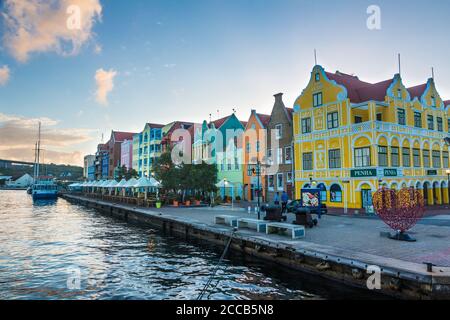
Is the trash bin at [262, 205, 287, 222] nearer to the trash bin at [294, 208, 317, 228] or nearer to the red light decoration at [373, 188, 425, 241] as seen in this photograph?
the trash bin at [294, 208, 317, 228]

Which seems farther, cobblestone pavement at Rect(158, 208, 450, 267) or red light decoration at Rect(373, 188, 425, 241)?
red light decoration at Rect(373, 188, 425, 241)

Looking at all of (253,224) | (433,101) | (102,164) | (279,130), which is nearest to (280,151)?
(279,130)

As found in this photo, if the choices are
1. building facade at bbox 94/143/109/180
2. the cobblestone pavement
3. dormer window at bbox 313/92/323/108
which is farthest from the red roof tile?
building facade at bbox 94/143/109/180

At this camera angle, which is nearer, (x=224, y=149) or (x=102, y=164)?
(x=224, y=149)

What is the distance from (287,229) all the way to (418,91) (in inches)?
1148

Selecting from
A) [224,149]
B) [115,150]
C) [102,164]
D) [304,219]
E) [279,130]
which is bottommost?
[304,219]

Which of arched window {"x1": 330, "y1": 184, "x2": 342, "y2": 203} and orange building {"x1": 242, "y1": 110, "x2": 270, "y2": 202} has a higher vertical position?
orange building {"x1": 242, "y1": 110, "x2": 270, "y2": 202}

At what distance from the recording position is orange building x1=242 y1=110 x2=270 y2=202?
148 ft

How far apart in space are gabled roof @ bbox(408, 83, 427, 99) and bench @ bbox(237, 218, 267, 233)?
26530mm

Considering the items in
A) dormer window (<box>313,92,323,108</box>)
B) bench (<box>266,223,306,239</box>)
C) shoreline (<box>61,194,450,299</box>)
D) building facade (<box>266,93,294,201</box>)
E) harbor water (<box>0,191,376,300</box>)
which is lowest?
harbor water (<box>0,191,376,300</box>)

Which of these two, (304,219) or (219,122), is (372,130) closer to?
(304,219)

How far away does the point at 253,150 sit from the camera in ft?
154
